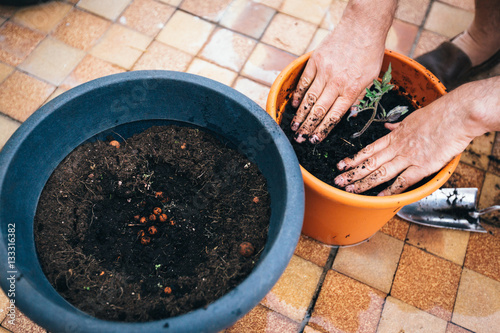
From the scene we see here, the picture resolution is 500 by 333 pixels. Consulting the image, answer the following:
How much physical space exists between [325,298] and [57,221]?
3.38 ft

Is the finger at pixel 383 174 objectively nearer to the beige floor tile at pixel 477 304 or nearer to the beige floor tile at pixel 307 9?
the beige floor tile at pixel 477 304

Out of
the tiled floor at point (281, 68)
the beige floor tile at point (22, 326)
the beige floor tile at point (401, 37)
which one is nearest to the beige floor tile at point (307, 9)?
the tiled floor at point (281, 68)

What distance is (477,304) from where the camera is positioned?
1.42 m

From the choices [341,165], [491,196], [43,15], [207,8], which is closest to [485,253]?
[491,196]

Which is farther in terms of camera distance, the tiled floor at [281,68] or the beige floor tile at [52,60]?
the beige floor tile at [52,60]

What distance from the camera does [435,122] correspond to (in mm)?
1069

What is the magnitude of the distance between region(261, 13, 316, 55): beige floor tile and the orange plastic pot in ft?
2.65

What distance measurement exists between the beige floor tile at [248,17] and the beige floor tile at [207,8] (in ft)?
0.12

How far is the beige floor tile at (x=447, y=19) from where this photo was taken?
213cm

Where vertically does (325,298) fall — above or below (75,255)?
below

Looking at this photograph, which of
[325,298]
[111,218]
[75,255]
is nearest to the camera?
[75,255]

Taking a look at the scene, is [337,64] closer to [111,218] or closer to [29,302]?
[111,218]

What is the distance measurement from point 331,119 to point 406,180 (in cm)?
32

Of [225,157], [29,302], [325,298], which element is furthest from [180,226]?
[325,298]
